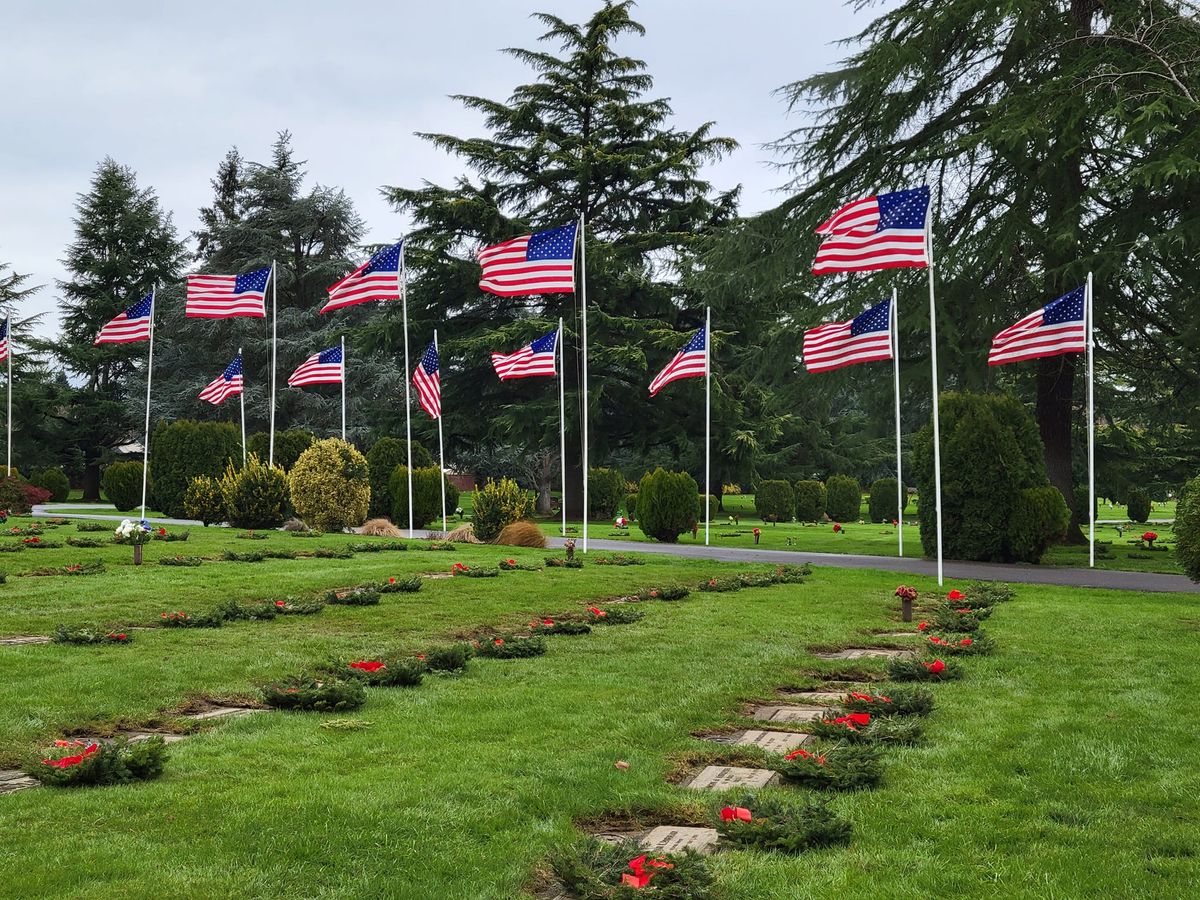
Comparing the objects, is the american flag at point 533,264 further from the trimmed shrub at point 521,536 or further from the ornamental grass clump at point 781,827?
the ornamental grass clump at point 781,827

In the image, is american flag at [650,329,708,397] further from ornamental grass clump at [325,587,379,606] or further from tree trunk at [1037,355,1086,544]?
ornamental grass clump at [325,587,379,606]

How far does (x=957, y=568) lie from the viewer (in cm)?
1522

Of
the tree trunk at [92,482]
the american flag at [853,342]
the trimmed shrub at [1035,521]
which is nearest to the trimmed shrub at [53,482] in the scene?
the tree trunk at [92,482]

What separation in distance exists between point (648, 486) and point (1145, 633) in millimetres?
13614

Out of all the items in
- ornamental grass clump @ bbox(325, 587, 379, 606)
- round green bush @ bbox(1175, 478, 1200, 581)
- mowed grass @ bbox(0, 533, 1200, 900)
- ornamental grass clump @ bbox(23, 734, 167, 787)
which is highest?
round green bush @ bbox(1175, 478, 1200, 581)

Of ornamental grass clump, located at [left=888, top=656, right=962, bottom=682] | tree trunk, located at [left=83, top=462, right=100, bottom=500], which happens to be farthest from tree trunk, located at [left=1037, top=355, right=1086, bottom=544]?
tree trunk, located at [left=83, top=462, right=100, bottom=500]

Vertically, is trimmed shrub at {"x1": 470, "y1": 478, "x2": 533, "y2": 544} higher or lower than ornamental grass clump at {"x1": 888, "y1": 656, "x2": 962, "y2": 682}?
higher

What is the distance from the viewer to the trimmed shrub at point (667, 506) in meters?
21.6

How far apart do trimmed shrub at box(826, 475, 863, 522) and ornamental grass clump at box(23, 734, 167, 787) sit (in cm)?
3138

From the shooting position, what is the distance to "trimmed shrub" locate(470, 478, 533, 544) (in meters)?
19.7

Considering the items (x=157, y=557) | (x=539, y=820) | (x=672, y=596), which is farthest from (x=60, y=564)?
(x=539, y=820)

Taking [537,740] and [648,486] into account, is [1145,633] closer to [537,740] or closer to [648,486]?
[537,740]

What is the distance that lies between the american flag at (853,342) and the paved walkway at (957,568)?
134 inches

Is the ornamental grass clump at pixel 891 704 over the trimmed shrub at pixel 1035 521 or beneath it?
beneath
